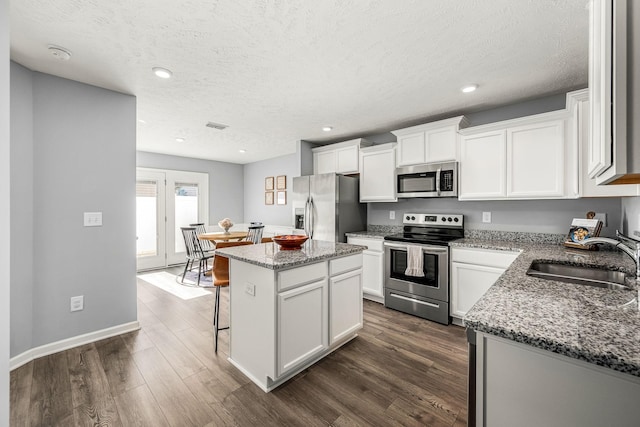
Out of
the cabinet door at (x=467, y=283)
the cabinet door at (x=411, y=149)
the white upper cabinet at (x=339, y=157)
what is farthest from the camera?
the white upper cabinet at (x=339, y=157)

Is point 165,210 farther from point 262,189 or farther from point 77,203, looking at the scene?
point 77,203

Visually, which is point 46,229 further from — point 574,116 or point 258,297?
point 574,116

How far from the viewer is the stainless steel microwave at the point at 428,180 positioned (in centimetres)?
320

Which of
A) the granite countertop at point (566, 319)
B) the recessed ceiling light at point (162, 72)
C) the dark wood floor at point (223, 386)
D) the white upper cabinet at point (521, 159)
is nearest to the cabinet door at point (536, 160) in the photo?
the white upper cabinet at point (521, 159)

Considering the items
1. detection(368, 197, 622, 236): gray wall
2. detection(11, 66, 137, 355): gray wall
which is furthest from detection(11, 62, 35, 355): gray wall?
detection(368, 197, 622, 236): gray wall

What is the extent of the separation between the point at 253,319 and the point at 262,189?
15.8 feet

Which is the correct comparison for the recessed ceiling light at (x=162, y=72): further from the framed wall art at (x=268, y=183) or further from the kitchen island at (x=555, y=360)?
the framed wall art at (x=268, y=183)

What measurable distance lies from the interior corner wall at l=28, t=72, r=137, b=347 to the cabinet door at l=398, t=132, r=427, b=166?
3141mm

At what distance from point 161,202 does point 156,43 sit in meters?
4.48

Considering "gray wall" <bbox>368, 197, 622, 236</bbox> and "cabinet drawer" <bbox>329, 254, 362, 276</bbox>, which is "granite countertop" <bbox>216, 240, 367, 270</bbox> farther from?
"gray wall" <bbox>368, 197, 622, 236</bbox>

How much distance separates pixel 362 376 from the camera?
2.08 m

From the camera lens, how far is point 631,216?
214 centimetres

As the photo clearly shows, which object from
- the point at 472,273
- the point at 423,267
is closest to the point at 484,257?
the point at 472,273

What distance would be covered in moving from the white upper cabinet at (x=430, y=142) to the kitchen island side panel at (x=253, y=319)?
252cm
